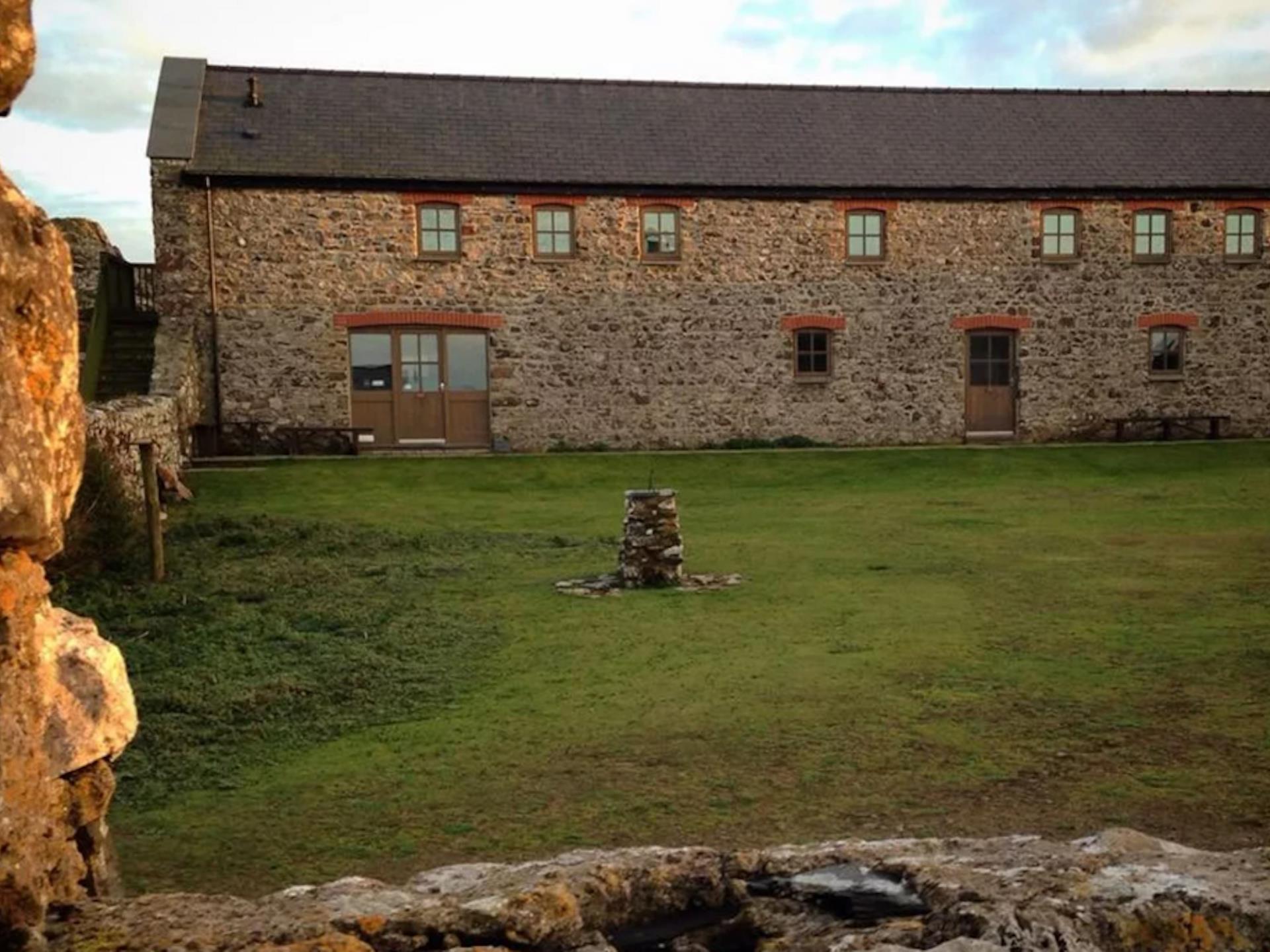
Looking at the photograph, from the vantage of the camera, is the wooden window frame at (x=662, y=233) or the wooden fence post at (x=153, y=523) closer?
the wooden fence post at (x=153, y=523)

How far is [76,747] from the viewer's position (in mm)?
3381

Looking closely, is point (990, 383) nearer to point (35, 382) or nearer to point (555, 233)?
point (555, 233)

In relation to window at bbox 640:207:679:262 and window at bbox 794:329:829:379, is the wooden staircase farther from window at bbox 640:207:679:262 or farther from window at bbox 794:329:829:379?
window at bbox 794:329:829:379

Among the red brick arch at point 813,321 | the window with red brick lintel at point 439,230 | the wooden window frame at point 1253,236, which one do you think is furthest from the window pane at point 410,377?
the wooden window frame at point 1253,236

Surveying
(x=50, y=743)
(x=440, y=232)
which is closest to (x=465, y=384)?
(x=440, y=232)

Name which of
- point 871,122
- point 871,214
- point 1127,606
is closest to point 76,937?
point 1127,606

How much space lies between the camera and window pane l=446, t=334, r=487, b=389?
2430 cm

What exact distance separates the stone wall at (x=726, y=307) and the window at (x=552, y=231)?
237mm

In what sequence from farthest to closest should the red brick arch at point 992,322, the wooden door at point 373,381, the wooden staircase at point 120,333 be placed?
1. the red brick arch at point 992,322
2. the wooden door at point 373,381
3. the wooden staircase at point 120,333

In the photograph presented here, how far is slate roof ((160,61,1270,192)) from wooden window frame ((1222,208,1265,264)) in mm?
540

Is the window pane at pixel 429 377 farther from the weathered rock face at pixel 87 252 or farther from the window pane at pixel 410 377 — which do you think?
the weathered rock face at pixel 87 252

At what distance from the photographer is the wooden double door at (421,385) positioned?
2392cm

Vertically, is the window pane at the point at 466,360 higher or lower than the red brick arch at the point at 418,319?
lower

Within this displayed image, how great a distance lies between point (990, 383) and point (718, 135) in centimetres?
806
